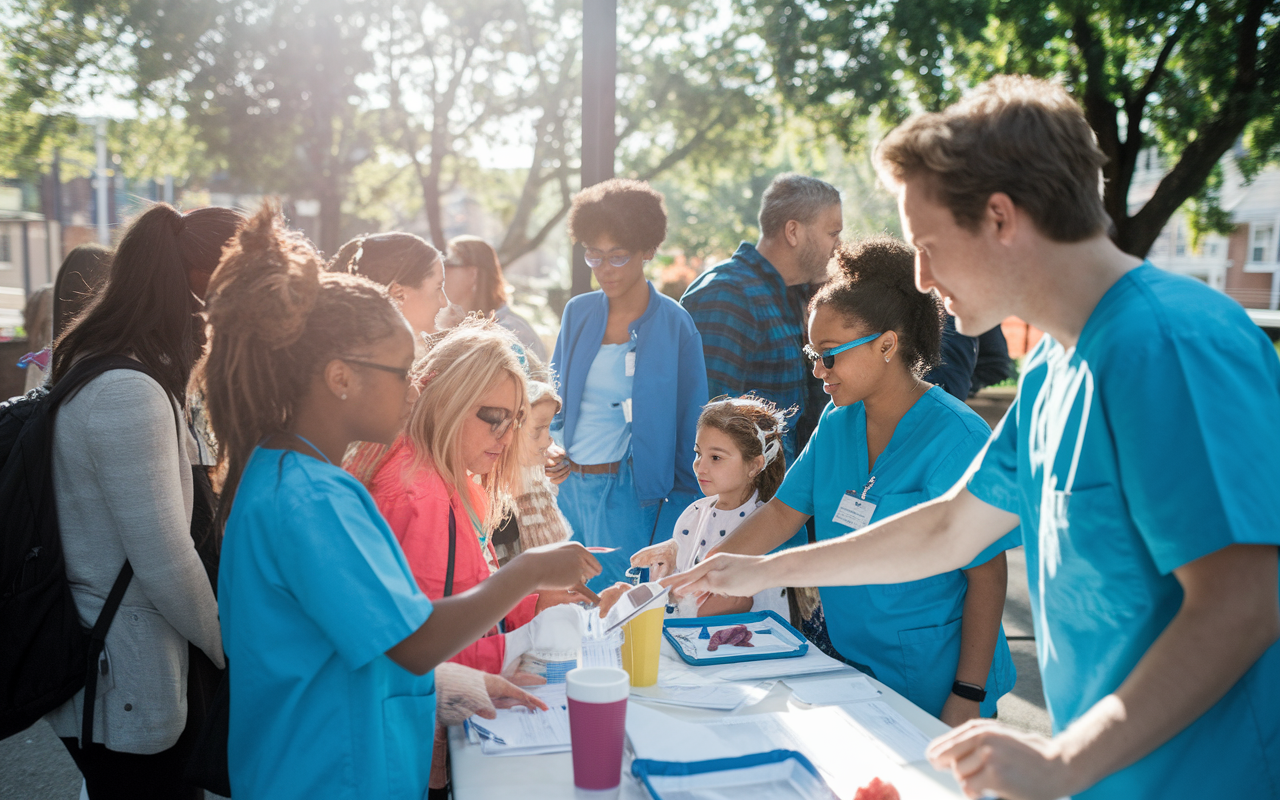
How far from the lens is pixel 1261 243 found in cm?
3073

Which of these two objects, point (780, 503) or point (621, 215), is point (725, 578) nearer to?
point (780, 503)

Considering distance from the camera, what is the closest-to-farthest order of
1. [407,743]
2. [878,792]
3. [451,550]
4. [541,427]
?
[878,792]
[407,743]
[451,550]
[541,427]

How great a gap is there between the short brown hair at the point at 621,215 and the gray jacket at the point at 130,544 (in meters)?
2.01

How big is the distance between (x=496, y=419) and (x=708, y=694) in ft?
2.88

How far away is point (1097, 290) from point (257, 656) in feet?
4.66

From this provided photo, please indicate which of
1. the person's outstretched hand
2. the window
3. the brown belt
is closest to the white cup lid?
the person's outstretched hand

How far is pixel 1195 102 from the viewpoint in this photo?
973 centimetres

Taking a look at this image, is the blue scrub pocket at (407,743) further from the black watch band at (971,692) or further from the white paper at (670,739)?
the black watch band at (971,692)

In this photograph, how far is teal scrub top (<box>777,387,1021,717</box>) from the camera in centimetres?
207

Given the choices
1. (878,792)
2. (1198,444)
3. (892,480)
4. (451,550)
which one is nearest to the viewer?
(1198,444)

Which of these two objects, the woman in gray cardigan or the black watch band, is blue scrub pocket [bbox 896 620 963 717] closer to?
the black watch band

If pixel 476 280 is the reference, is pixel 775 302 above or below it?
below

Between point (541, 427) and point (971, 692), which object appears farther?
point (541, 427)

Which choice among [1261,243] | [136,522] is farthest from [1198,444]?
[1261,243]
